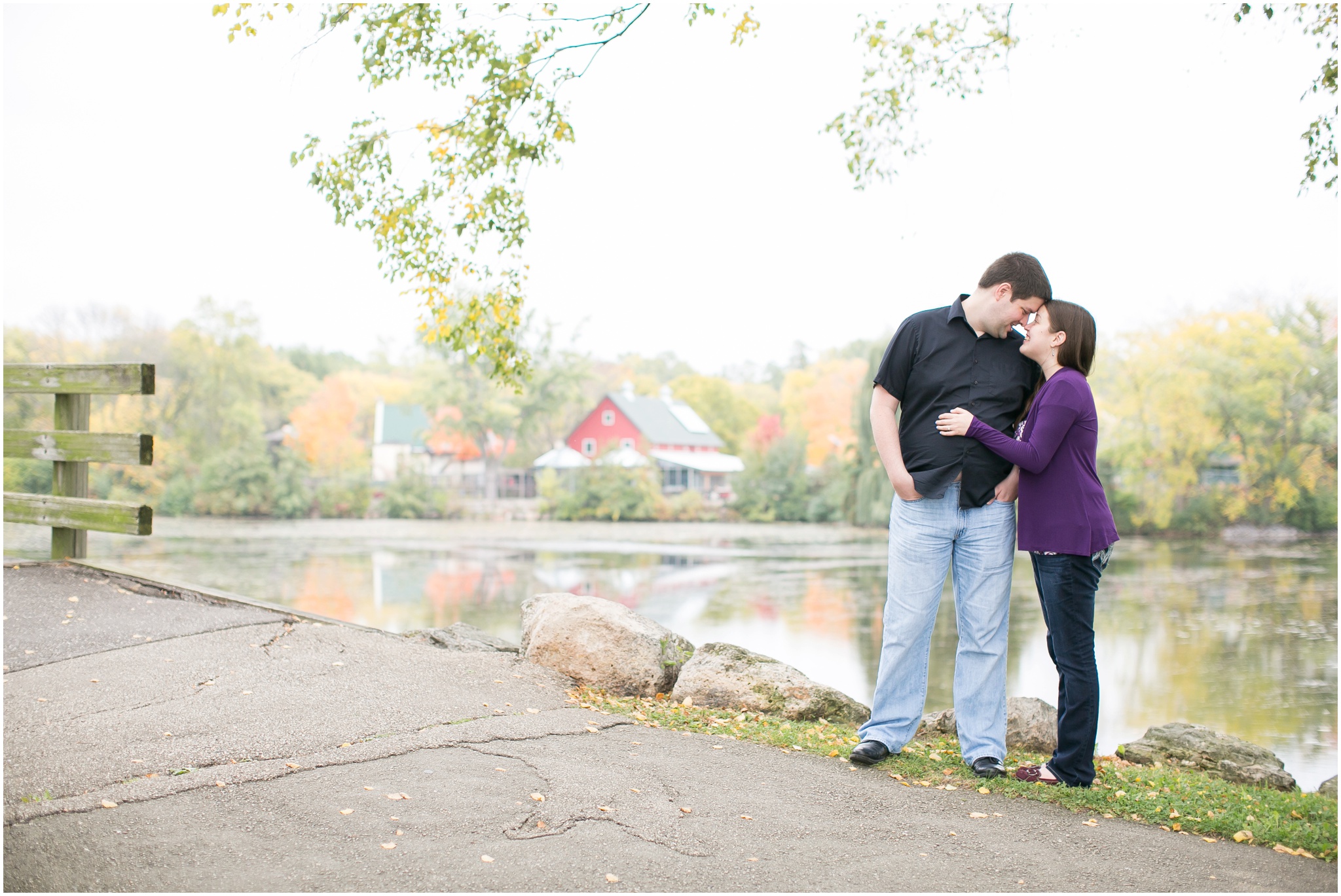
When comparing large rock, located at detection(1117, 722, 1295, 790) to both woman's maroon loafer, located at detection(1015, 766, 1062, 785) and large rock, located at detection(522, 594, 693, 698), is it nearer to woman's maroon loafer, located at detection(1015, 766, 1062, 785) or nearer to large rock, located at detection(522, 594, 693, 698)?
woman's maroon loafer, located at detection(1015, 766, 1062, 785)

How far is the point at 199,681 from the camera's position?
4004 mm

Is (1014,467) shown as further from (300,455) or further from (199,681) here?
(300,455)

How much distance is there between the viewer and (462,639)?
5.57 metres

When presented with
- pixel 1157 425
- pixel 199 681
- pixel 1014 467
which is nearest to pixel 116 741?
pixel 199 681

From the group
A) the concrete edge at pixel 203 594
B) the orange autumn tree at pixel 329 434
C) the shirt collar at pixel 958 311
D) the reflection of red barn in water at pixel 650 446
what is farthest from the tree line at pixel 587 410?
the shirt collar at pixel 958 311

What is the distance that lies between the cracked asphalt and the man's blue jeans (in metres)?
0.27

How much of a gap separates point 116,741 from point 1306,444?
3951 cm

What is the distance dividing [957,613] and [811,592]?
21944 mm

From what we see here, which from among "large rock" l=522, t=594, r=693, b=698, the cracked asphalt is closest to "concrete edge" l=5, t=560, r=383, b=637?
"large rock" l=522, t=594, r=693, b=698

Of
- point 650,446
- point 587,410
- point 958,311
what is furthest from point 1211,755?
point 587,410

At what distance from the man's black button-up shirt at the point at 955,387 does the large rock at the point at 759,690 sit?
1.60m

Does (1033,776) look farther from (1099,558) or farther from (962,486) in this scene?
(962,486)

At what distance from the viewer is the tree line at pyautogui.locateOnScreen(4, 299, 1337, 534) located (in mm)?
35062

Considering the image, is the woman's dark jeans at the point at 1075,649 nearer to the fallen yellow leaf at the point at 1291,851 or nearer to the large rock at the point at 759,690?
the fallen yellow leaf at the point at 1291,851
